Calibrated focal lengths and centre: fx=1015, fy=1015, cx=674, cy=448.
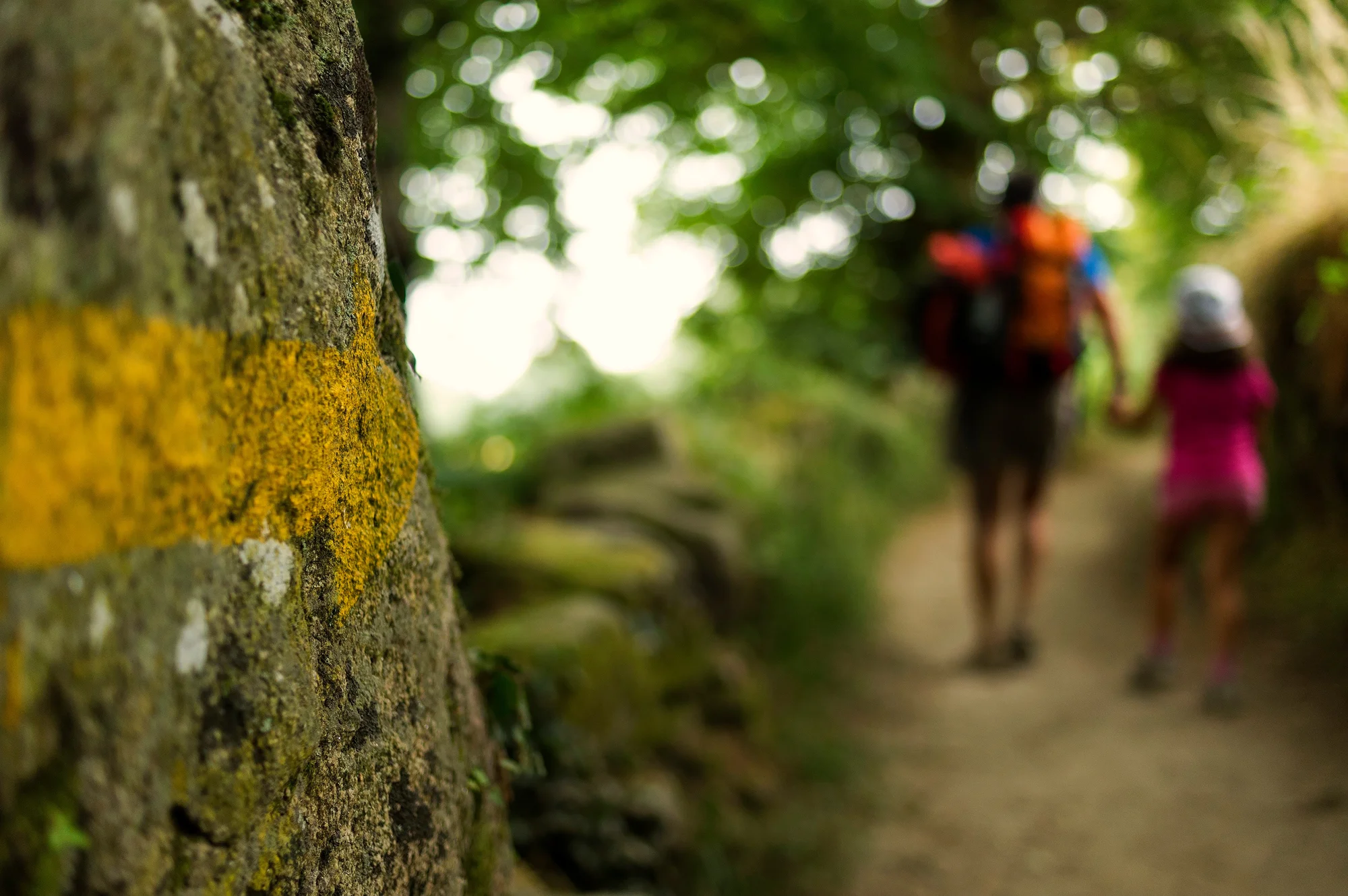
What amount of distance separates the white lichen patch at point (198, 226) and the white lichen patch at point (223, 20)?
21cm

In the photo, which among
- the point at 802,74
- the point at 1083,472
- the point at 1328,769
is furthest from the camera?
the point at 1083,472

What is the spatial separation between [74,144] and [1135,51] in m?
6.61

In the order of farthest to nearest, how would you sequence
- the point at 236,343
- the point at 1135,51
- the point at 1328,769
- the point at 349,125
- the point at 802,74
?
the point at 1135,51
the point at 802,74
the point at 1328,769
the point at 349,125
the point at 236,343

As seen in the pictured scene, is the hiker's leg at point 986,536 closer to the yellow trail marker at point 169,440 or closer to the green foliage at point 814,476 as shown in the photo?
the green foliage at point 814,476

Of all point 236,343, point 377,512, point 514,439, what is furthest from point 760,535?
point 236,343

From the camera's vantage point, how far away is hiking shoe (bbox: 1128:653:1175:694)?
497cm

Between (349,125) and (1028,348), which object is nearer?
(349,125)

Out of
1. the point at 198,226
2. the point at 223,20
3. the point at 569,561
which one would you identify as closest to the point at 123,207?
the point at 198,226

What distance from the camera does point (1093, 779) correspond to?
4.36 m

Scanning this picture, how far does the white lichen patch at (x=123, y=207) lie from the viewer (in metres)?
0.93

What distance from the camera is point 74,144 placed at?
903mm

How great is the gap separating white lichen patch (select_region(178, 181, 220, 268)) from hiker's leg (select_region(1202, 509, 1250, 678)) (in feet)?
14.7

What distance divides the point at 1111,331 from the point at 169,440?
498cm

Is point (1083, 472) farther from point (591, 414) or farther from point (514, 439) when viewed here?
point (514, 439)
